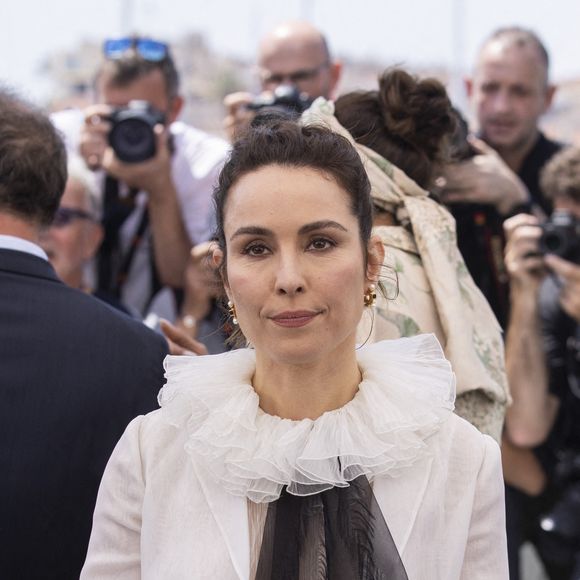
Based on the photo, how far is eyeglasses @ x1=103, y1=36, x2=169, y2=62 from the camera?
416cm

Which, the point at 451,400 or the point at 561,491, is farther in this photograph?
the point at 561,491

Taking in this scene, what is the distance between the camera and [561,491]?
12.4 ft

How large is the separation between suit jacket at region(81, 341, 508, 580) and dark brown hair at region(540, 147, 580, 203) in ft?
6.83

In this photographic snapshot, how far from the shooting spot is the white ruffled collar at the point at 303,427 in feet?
5.90

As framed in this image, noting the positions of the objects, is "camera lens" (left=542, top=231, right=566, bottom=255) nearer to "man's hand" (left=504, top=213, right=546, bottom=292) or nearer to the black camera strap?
"man's hand" (left=504, top=213, right=546, bottom=292)

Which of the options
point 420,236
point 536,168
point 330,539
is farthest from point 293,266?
point 536,168

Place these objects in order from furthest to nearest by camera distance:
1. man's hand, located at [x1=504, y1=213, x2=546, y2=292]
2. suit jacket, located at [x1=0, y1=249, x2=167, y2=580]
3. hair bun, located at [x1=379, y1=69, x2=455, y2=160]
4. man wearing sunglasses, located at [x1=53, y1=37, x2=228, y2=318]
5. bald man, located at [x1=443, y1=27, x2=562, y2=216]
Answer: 1. bald man, located at [x1=443, y1=27, x2=562, y2=216]
2. man wearing sunglasses, located at [x1=53, y1=37, x2=228, y2=318]
3. man's hand, located at [x1=504, y1=213, x2=546, y2=292]
4. hair bun, located at [x1=379, y1=69, x2=455, y2=160]
5. suit jacket, located at [x1=0, y1=249, x2=167, y2=580]

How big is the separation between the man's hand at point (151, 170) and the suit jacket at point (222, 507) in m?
1.99

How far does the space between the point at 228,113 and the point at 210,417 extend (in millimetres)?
2410

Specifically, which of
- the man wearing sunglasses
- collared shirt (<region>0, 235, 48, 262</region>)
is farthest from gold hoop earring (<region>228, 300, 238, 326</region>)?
the man wearing sunglasses

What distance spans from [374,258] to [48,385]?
2.65 feet

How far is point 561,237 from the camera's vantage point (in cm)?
355

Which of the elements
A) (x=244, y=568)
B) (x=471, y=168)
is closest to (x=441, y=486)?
(x=244, y=568)

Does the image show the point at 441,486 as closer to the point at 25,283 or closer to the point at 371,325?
the point at 371,325
